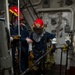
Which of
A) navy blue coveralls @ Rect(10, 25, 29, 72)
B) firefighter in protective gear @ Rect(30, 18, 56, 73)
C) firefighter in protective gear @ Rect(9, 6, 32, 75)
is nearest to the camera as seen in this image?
firefighter in protective gear @ Rect(9, 6, 32, 75)

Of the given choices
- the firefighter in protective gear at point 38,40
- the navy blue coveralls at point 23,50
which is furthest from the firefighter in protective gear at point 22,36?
the firefighter in protective gear at point 38,40

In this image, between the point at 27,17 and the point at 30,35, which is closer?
the point at 30,35

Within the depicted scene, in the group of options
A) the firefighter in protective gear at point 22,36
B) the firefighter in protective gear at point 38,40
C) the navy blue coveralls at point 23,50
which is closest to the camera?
the firefighter in protective gear at point 22,36

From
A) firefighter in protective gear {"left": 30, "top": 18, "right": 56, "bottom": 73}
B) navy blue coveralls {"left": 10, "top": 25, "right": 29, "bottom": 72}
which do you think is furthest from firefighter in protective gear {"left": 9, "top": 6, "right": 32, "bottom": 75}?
firefighter in protective gear {"left": 30, "top": 18, "right": 56, "bottom": 73}

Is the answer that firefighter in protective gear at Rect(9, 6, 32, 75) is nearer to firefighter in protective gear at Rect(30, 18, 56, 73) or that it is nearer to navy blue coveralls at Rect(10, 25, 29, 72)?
navy blue coveralls at Rect(10, 25, 29, 72)

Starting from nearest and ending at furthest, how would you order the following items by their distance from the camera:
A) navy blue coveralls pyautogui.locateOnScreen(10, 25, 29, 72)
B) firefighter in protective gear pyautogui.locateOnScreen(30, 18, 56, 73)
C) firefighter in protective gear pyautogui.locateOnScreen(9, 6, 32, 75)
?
1. firefighter in protective gear pyautogui.locateOnScreen(9, 6, 32, 75)
2. navy blue coveralls pyautogui.locateOnScreen(10, 25, 29, 72)
3. firefighter in protective gear pyautogui.locateOnScreen(30, 18, 56, 73)

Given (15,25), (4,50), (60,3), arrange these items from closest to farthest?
(4,50) < (15,25) < (60,3)

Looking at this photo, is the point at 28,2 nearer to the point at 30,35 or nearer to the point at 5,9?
the point at 30,35

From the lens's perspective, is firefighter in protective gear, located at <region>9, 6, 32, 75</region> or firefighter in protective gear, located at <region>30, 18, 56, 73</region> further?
firefighter in protective gear, located at <region>30, 18, 56, 73</region>

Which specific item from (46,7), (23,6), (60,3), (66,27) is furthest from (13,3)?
(66,27)

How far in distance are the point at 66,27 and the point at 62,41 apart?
1.33 feet

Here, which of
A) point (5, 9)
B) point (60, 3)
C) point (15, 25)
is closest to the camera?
point (5, 9)

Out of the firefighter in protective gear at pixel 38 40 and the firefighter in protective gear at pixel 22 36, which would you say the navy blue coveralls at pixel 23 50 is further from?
the firefighter in protective gear at pixel 38 40

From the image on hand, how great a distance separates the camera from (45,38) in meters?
3.16
